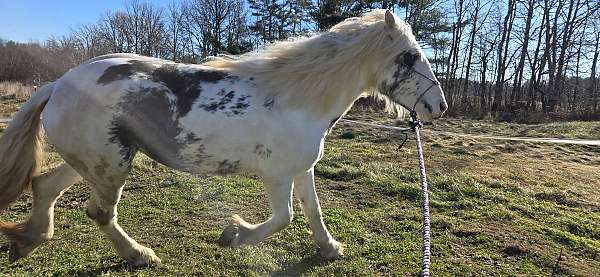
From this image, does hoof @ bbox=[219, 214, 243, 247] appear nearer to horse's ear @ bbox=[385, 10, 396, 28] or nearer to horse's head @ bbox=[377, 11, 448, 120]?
horse's head @ bbox=[377, 11, 448, 120]

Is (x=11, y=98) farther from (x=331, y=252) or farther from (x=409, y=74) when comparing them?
(x=409, y=74)

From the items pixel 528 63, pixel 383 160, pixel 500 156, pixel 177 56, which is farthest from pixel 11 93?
pixel 528 63

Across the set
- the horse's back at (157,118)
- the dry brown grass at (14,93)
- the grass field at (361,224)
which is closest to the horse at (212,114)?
the horse's back at (157,118)

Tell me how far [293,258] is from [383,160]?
16.3 ft

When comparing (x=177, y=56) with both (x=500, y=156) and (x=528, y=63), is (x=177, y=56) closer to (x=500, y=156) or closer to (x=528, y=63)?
(x=528, y=63)

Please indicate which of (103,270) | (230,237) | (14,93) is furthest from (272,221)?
(14,93)

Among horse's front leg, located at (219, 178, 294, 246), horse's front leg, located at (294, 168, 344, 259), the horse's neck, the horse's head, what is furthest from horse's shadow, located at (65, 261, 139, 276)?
the horse's head

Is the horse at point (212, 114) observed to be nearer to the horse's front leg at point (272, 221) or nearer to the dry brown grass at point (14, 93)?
the horse's front leg at point (272, 221)

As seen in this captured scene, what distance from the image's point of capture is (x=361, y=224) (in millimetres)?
4406

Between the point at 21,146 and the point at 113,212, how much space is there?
80cm

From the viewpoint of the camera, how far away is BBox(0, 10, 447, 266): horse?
2.77 metres

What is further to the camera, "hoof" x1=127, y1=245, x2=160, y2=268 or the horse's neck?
"hoof" x1=127, y1=245, x2=160, y2=268

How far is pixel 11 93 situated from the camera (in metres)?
20.4

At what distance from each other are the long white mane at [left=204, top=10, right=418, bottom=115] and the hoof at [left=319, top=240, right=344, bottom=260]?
1.30 metres
